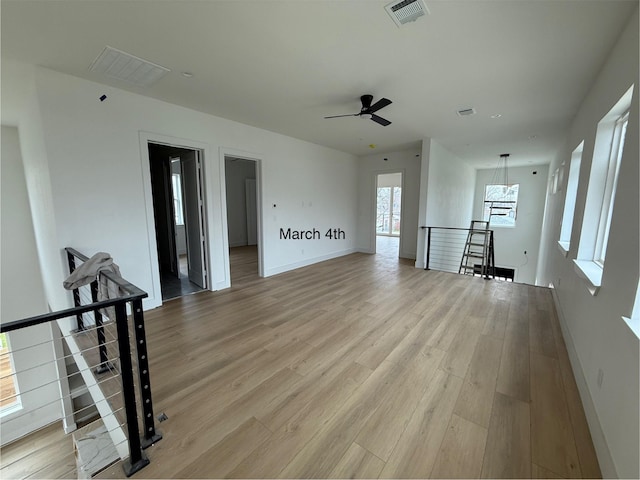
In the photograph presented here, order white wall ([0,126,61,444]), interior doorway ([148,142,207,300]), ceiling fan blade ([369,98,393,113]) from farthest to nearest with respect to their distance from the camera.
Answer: white wall ([0,126,61,444]), interior doorway ([148,142,207,300]), ceiling fan blade ([369,98,393,113])

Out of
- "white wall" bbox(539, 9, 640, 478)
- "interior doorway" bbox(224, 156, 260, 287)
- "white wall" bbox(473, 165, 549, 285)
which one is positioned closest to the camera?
"white wall" bbox(539, 9, 640, 478)

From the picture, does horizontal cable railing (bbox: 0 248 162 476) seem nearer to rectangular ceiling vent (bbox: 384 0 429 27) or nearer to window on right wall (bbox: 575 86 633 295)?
rectangular ceiling vent (bbox: 384 0 429 27)

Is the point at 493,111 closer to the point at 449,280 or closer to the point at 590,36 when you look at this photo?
the point at 590,36

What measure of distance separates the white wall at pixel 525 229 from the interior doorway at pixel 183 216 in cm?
986

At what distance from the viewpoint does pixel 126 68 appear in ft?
8.57

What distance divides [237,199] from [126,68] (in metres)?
5.91

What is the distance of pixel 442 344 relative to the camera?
2.66 m

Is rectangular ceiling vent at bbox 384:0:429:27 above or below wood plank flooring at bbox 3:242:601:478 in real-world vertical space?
above

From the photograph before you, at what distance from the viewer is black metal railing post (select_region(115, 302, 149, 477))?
4.64 ft

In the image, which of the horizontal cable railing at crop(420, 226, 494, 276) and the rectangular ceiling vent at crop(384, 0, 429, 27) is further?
the horizontal cable railing at crop(420, 226, 494, 276)

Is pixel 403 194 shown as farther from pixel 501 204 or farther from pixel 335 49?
pixel 335 49

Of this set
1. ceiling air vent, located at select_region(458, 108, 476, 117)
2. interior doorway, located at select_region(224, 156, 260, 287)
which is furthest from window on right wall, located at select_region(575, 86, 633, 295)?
interior doorway, located at select_region(224, 156, 260, 287)

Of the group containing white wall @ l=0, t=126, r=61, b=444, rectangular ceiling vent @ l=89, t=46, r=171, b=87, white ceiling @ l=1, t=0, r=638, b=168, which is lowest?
white wall @ l=0, t=126, r=61, b=444

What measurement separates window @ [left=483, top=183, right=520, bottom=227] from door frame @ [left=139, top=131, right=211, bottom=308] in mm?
9418
